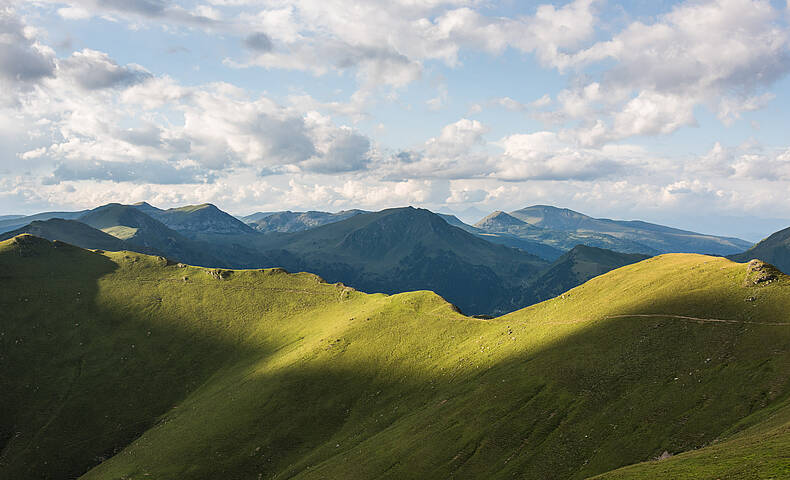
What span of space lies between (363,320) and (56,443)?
82.3 metres

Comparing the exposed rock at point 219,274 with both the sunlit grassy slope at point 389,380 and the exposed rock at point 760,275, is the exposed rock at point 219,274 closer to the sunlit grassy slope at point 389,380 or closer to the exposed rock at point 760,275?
the sunlit grassy slope at point 389,380

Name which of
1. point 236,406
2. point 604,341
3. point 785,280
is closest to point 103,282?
point 236,406

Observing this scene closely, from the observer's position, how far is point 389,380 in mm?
103438

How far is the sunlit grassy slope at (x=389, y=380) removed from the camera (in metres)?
60.6

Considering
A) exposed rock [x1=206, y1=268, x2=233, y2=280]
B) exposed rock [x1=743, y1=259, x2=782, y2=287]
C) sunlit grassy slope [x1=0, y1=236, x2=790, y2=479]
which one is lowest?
sunlit grassy slope [x1=0, y1=236, x2=790, y2=479]

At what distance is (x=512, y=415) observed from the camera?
70.7 metres

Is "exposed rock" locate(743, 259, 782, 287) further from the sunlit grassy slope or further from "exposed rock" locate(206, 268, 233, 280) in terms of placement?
"exposed rock" locate(206, 268, 233, 280)

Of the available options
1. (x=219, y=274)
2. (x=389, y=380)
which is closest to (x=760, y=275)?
(x=389, y=380)

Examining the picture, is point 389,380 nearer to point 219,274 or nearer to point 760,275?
point 760,275

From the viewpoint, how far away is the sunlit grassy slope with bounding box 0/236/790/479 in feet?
199

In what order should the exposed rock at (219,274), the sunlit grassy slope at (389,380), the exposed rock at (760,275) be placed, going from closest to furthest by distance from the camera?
the sunlit grassy slope at (389,380) < the exposed rock at (760,275) < the exposed rock at (219,274)

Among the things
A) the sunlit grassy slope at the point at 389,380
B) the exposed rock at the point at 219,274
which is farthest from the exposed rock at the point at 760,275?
the exposed rock at the point at 219,274

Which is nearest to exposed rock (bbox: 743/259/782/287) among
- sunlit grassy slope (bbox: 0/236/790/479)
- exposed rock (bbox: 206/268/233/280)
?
sunlit grassy slope (bbox: 0/236/790/479)

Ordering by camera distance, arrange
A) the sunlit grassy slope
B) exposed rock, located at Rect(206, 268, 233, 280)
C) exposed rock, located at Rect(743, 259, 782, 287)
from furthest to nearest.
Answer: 1. exposed rock, located at Rect(206, 268, 233, 280)
2. exposed rock, located at Rect(743, 259, 782, 287)
3. the sunlit grassy slope
